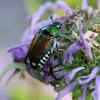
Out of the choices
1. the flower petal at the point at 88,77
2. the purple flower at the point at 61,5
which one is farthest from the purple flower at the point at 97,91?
the purple flower at the point at 61,5

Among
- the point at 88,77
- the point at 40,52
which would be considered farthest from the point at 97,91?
the point at 40,52

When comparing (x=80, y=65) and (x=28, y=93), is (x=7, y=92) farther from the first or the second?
(x=80, y=65)

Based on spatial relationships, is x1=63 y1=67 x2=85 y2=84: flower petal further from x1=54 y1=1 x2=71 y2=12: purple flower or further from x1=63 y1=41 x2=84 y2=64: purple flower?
x1=54 y1=1 x2=71 y2=12: purple flower

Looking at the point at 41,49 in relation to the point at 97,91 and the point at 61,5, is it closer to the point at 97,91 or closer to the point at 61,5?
the point at 97,91

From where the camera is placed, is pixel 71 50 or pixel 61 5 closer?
pixel 71 50

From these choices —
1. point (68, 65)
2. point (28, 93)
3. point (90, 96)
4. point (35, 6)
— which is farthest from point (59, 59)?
point (28, 93)

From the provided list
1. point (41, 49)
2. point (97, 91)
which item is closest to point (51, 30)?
point (41, 49)

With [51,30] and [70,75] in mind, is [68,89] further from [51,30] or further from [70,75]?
[51,30]

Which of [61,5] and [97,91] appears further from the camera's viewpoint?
[61,5]

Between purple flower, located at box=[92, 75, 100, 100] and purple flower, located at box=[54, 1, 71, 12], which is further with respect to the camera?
purple flower, located at box=[54, 1, 71, 12]

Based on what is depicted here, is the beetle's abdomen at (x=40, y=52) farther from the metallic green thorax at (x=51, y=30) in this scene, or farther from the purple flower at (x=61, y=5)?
the purple flower at (x=61, y=5)

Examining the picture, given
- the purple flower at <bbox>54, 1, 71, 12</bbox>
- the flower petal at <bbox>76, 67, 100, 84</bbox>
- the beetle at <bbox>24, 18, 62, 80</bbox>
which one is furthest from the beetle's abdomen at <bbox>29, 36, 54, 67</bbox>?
the purple flower at <bbox>54, 1, 71, 12</bbox>

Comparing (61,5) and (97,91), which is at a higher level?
(61,5)


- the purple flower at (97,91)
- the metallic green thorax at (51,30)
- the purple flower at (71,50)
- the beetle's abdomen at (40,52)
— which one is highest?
the metallic green thorax at (51,30)
